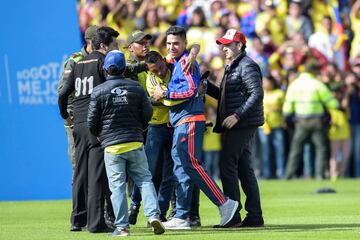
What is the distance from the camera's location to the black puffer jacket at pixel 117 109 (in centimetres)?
1351

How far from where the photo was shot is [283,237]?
13320 millimetres

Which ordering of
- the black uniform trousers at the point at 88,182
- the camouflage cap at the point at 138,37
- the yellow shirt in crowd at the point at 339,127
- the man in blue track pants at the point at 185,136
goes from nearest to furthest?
1. the black uniform trousers at the point at 88,182
2. the man in blue track pants at the point at 185,136
3. the camouflage cap at the point at 138,37
4. the yellow shirt in crowd at the point at 339,127

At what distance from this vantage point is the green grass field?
45.2 feet

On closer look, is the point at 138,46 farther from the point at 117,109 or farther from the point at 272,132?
the point at 272,132

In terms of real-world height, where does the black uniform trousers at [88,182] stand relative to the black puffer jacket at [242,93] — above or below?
below

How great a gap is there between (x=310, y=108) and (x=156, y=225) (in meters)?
13.3

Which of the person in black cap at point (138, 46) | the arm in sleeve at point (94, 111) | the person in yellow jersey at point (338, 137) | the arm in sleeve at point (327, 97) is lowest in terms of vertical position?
the person in yellow jersey at point (338, 137)

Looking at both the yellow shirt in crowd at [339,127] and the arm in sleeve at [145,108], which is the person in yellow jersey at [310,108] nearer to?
the yellow shirt in crowd at [339,127]

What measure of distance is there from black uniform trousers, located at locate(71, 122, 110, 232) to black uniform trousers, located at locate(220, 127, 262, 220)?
5.45 feet

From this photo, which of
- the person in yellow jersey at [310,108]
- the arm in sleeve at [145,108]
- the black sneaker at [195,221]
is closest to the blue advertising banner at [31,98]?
the black sneaker at [195,221]

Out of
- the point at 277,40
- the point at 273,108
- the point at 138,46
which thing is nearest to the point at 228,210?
the point at 138,46

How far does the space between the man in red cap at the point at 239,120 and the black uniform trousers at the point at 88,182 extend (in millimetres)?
1741

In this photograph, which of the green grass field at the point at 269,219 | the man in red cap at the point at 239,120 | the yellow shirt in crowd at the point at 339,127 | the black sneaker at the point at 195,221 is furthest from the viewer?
the yellow shirt in crowd at the point at 339,127

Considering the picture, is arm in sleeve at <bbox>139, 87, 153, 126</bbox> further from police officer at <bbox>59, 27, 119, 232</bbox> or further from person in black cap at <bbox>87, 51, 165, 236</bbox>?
police officer at <bbox>59, 27, 119, 232</bbox>
